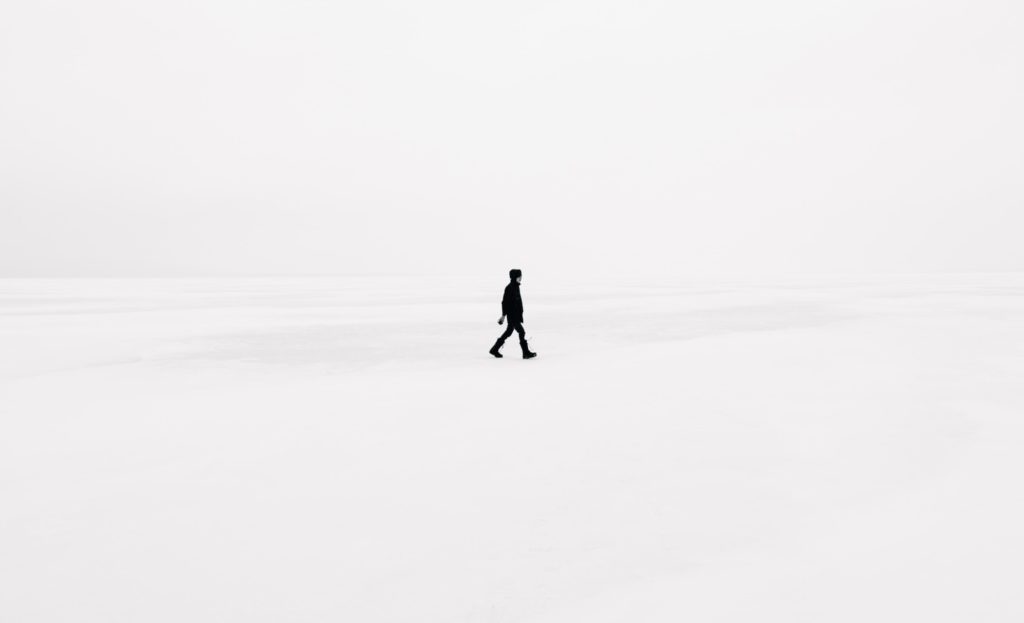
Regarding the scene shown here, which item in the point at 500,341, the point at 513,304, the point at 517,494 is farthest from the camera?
the point at 500,341

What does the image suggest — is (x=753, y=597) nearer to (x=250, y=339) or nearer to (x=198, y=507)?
(x=198, y=507)

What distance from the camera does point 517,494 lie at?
194 inches

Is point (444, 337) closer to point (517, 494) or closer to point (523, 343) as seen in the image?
point (523, 343)

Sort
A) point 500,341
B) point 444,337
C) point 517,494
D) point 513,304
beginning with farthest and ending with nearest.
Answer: point 444,337 < point 500,341 < point 513,304 < point 517,494

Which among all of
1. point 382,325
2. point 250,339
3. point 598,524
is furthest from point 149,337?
point 598,524

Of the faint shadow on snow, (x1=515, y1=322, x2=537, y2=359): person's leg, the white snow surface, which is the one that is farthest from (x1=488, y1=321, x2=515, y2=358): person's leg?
the white snow surface

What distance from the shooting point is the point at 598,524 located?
4.42m

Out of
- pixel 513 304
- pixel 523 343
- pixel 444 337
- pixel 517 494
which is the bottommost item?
pixel 444 337

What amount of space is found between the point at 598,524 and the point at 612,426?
242cm

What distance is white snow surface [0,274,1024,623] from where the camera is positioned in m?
3.55

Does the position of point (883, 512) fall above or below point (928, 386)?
above

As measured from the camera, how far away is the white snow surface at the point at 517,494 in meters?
3.55

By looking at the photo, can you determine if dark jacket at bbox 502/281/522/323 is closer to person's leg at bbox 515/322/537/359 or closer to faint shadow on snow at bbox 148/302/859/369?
person's leg at bbox 515/322/537/359

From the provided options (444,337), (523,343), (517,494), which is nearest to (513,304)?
(523,343)
